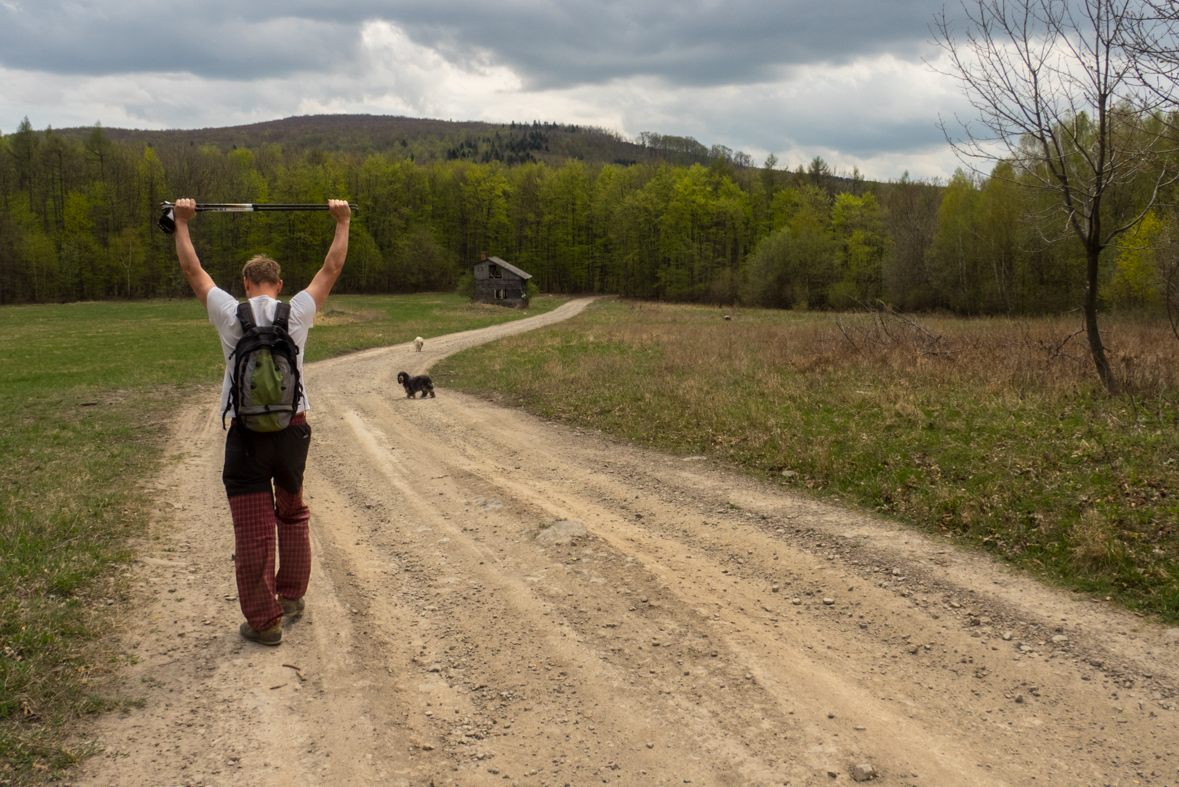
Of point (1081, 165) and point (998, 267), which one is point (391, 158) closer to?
point (998, 267)

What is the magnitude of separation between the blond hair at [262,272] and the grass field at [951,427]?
254 inches

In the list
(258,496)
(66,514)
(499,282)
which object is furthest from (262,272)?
(499,282)

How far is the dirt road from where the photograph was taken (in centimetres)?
358

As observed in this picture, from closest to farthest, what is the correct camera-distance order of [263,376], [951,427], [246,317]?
[263,376] < [246,317] < [951,427]

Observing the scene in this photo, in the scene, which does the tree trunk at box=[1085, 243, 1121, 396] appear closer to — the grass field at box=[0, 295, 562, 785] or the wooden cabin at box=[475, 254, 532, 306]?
the grass field at box=[0, 295, 562, 785]

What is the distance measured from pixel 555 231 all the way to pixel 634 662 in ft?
306

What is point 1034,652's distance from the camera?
15.3 ft

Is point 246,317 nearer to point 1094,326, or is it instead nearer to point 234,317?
point 234,317

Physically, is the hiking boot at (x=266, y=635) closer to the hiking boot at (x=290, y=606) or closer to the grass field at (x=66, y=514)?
the hiking boot at (x=290, y=606)

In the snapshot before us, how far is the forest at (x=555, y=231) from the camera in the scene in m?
51.2

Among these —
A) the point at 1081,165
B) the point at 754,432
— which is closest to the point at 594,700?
the point at 754,432

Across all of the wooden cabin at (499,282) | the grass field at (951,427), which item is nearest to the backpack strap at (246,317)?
the grass field at (951,427)

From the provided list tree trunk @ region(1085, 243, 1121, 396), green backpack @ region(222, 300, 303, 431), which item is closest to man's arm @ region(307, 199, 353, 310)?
green backpack @ region(222, 300, 303, 431)

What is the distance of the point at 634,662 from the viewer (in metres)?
4.54
